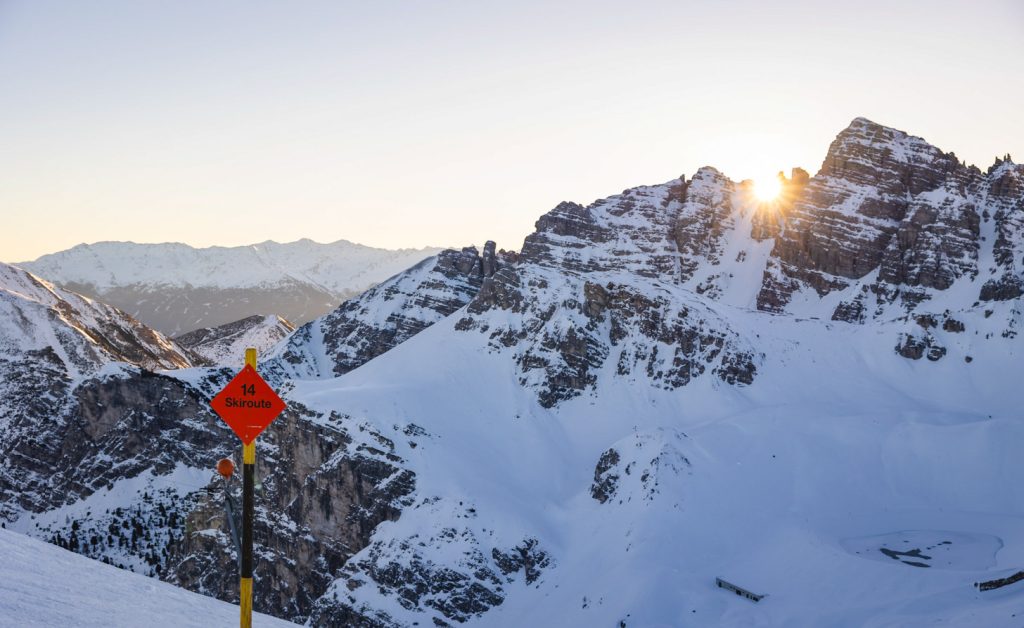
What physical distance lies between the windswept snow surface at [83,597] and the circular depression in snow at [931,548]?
297 ft

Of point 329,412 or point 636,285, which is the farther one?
point 636,285

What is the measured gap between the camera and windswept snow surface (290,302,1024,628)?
335ft

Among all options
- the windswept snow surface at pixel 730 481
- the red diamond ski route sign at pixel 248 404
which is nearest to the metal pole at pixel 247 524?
the red diamond ski route sign at pixel 248 404

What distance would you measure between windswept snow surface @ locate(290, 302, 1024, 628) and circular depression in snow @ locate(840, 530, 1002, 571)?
1.48 ft

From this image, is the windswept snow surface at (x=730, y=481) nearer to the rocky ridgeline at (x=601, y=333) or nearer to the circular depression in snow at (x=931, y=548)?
the circular depression in snow at (x=931, y=548)

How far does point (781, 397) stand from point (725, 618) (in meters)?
57.2

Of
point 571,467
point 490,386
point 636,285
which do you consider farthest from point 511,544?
point 636,285

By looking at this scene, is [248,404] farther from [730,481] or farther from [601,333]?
[601,333]

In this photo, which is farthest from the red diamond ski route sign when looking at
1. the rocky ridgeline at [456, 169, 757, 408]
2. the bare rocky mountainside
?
the rocky ridgeline at [456, 169, 757, 408]

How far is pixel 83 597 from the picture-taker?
59.8 ft


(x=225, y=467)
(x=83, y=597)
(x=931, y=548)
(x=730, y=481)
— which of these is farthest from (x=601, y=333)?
(x=225, y=467)

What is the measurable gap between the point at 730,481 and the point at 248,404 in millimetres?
116482

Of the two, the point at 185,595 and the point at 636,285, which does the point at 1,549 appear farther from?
the point at 636,285

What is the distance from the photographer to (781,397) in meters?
151
